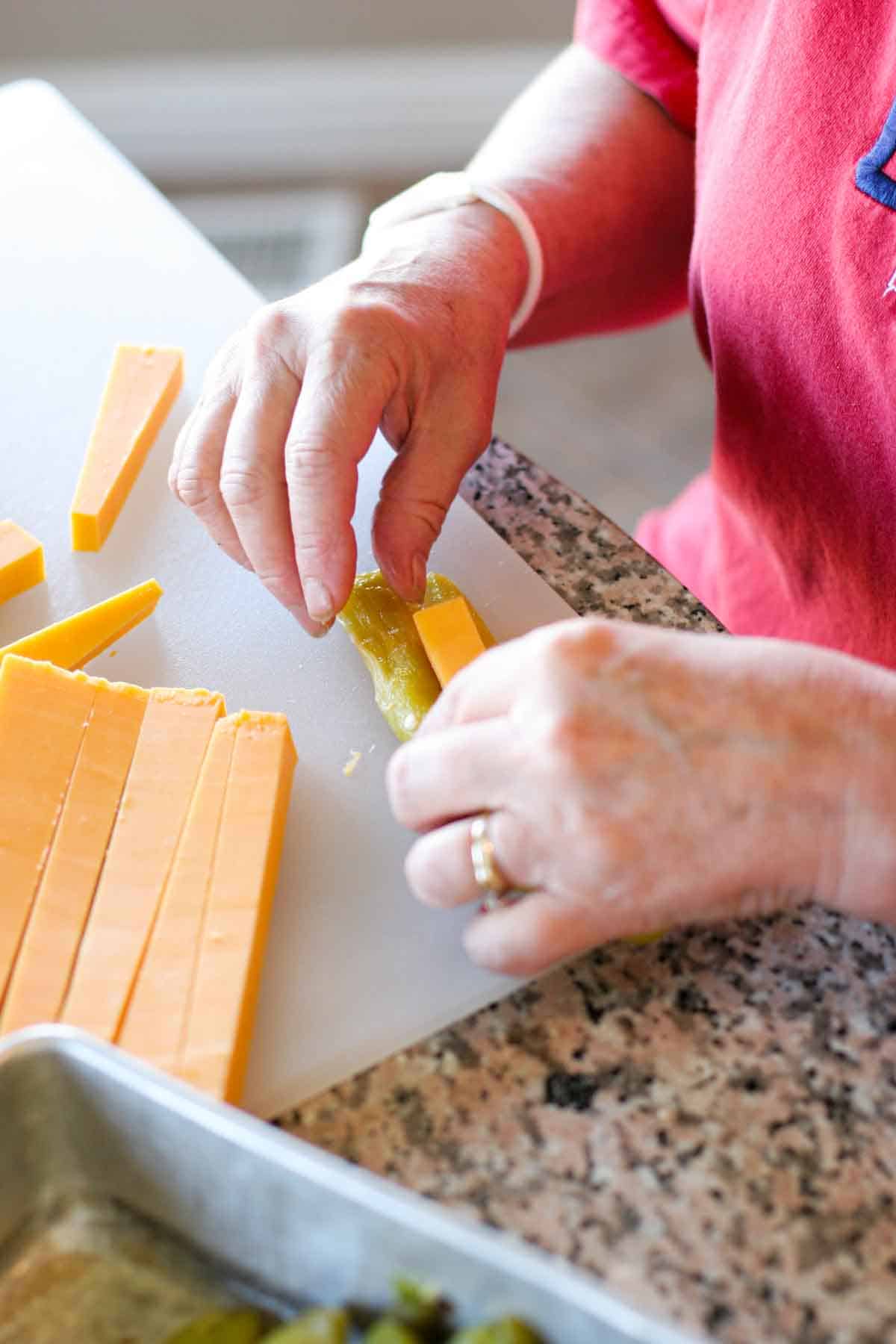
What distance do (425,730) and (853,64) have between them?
2.17 ft

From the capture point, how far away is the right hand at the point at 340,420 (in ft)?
3.68

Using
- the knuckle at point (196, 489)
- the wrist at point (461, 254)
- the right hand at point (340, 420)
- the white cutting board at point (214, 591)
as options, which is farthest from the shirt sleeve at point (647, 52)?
the knuckle at point (196, 489)

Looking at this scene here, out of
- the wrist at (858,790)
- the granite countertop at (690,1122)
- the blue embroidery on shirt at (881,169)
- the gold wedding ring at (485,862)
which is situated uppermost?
the blue embroidery on shirt at (881,169)

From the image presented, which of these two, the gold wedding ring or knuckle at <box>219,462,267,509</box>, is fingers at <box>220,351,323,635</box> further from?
the gold wedding ring

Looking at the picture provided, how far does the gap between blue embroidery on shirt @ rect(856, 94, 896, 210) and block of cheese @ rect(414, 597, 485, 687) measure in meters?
0.47

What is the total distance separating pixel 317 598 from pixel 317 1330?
59 centimetres

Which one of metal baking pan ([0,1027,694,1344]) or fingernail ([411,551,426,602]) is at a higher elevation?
fingernail ([411,551,426,602])

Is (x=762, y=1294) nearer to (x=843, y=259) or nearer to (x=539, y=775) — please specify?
(x=539, y=775)

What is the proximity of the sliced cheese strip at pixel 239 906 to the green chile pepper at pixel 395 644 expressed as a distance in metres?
0.10

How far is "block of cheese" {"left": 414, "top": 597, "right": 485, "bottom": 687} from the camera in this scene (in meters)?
1.09

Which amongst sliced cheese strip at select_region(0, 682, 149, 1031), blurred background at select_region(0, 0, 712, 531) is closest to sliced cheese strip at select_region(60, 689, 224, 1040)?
sliced cheese strip at select_region(0, 682, 149, 1031)

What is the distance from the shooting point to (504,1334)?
0.68 metres

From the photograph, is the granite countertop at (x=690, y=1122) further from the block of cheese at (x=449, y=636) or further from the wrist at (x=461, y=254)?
the wrist at (x=461, y=254)

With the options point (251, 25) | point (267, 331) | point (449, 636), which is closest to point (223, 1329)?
point (449, 636)
